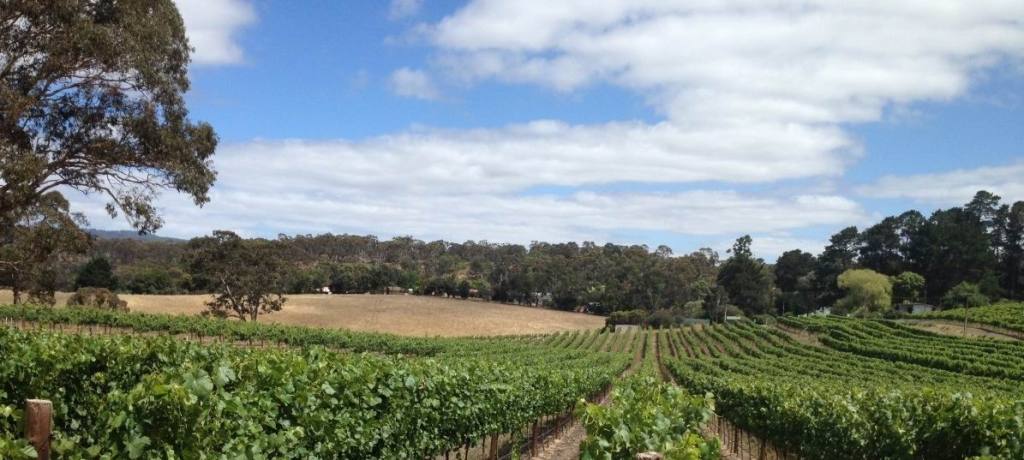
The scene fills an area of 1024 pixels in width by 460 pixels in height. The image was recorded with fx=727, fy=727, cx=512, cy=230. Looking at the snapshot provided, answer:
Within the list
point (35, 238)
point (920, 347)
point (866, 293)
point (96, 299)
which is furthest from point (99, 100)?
point (866, 293)

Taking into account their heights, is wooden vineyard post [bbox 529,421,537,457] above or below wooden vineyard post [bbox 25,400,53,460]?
below

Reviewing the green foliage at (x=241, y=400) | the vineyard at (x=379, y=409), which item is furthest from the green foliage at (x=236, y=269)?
the green foliage at (x=241, y=400)

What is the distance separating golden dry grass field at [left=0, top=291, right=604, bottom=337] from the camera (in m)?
79.6

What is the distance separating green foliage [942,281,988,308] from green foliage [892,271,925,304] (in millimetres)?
5695

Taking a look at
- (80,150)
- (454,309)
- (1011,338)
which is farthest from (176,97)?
(454,309)

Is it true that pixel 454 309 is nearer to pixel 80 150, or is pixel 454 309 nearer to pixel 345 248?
pixel 345 248

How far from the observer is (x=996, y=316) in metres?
77.2

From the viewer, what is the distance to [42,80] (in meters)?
20.7

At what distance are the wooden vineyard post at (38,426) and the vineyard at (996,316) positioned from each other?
79701 mm

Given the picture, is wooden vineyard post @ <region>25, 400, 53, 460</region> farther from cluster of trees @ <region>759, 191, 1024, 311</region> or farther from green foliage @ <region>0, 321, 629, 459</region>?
cluster of trees @ <region>759, 191, 1024, 311</region>

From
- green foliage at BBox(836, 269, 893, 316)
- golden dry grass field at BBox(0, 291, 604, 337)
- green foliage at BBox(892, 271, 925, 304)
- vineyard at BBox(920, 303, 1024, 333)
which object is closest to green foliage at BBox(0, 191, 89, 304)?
golden dry grass field at BBox(0, 291, 604, 337)

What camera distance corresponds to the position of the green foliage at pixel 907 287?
4483 inches

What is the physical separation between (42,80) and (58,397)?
15524mm

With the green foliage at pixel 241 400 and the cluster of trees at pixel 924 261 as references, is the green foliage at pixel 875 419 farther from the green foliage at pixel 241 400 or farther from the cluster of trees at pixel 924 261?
the cluster of trees at pixel 924 261
